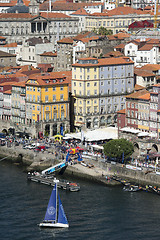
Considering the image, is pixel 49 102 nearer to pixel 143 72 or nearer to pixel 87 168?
pixel 143 72

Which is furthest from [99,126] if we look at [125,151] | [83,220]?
[83,220]

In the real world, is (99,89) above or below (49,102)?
above

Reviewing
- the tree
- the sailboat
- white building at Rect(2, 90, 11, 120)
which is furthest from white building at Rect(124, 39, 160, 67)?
the sailboat

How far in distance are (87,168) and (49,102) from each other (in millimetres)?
22444

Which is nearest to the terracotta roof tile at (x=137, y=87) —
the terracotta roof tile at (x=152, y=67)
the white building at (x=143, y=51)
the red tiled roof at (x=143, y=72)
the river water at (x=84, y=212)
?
the red tiled roof at (x=143, y=72)

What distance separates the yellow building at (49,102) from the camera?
140375 mm

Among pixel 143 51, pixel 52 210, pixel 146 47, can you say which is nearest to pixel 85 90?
pixel 143 51

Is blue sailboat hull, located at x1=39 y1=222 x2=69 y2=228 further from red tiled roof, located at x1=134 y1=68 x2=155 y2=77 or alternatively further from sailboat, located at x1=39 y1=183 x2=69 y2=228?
red tiled roof, located at x1=134 y1=68 x2=155 y2=77

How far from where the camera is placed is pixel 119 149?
120 metres

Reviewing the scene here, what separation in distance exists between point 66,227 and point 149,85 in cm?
5956

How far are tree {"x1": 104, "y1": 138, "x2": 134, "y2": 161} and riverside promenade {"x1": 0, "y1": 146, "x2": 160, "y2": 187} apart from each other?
157 centimetres

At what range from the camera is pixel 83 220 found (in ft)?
327

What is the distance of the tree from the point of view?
120 meters

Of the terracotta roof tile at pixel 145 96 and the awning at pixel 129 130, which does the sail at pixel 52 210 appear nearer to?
the awning at pixel 129 130
